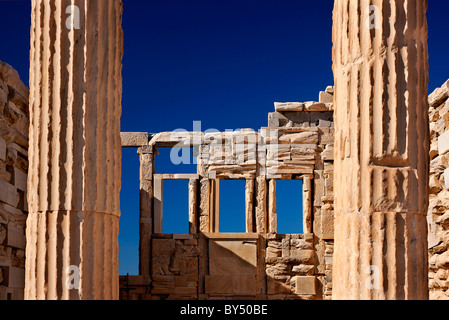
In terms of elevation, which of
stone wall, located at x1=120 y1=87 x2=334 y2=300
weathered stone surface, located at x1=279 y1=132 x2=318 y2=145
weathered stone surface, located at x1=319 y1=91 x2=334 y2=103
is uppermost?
weathered stone surface, located at x1=319 y1=91 x2=334 y2=103

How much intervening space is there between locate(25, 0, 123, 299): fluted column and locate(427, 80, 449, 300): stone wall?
698 centimetres

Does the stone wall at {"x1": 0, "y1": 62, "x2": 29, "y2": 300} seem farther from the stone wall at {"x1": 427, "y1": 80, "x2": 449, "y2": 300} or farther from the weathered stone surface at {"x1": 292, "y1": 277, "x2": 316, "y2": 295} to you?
the weathered stone surface at {"x1": 292, "y1": 277, "x2": 316, "y2": 295}

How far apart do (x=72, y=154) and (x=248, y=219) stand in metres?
12.0

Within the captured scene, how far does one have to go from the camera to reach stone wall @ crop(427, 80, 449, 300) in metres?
12.4

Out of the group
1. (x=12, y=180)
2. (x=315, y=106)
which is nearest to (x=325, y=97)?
(x=315, y=106)

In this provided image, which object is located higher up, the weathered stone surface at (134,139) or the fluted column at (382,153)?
the weathered stone surface at (134,139)

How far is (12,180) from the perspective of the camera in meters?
12.6

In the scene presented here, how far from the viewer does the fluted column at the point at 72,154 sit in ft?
25.8

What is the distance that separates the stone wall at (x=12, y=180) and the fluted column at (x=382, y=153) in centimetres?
684

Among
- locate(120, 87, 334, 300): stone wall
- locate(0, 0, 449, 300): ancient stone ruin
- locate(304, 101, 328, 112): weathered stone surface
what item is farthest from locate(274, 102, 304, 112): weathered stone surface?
locate(0, 0, 449, 300): ancient stone ruin

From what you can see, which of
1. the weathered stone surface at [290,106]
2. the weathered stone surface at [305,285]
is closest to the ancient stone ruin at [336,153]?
the weathered stone surface at [305,285]

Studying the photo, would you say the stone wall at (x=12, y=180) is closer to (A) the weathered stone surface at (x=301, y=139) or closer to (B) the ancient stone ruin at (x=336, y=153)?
(B) the ancient stone ruin at (x=336, y=153)

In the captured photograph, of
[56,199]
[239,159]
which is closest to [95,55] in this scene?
[56,199]
